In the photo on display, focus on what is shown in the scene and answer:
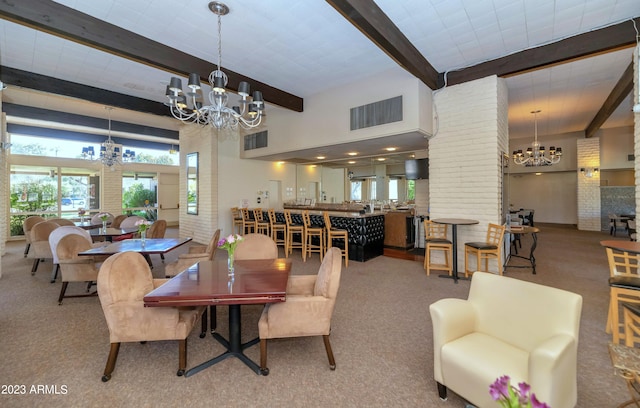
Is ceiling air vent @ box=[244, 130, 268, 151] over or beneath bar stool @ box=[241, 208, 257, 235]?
over

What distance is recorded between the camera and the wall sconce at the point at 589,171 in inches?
384

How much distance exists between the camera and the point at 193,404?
1896mm

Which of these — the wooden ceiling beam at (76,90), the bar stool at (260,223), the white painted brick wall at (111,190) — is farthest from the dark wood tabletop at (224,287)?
the white painted brick wall at (111,190)

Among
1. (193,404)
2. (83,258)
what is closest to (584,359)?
(193,404)

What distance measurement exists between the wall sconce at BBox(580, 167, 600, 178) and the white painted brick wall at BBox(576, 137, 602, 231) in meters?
0.07

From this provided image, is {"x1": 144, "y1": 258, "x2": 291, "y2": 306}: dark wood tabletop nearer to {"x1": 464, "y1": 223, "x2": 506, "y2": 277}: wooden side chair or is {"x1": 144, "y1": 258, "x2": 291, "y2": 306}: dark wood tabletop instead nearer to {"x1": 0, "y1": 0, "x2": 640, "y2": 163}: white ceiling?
{"x1": 0, "y1": 0, "x2": 640, "y2": 163}: white ceiling

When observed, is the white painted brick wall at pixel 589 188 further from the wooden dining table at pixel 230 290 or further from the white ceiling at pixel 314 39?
the wooden dining table at pixel 230 290

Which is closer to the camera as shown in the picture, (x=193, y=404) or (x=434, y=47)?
(x=193, y=404)

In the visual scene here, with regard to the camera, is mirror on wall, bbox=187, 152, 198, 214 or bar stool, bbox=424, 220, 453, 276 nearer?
bar stool, bbox=424, 220, 453, 276

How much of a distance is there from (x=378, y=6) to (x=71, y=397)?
4628 millimetres

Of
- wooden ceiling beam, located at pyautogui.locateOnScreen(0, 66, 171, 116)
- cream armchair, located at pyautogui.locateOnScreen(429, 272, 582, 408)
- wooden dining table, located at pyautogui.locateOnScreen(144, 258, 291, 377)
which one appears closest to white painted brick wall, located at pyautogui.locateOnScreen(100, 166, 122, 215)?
wooden ceiling beam, located at pyautogui.locateOnScreen(0, 66, 171, 116)

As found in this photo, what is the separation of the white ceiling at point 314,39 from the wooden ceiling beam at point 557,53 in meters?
0.11

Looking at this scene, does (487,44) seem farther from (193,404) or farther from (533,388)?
(193,404)

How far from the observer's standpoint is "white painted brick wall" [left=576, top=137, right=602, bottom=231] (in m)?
9.78
